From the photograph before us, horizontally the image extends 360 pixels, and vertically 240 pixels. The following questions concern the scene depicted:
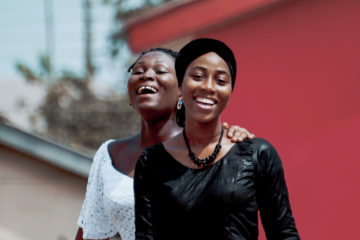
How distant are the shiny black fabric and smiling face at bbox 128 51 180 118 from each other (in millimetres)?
753

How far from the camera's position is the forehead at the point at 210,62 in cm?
204

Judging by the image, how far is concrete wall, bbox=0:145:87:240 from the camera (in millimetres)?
5867

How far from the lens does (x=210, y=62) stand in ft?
6.69

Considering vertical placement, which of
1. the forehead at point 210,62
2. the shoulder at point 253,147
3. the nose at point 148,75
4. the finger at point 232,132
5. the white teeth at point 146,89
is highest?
the nose at point 148,75

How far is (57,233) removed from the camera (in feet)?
19.4

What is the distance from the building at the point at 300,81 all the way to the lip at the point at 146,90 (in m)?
2.22

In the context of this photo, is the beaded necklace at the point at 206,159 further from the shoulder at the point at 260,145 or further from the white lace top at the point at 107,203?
the white lace top at the point at 107,203

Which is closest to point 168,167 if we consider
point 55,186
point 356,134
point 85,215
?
point 85,215

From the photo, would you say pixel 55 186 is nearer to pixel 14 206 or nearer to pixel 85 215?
pixel 14 206

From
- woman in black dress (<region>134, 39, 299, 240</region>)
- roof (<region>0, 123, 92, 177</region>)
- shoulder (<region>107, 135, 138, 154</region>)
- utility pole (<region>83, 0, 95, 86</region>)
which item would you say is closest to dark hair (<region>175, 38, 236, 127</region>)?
woman in black dress (<region>134, 39, 299, 240</region>)

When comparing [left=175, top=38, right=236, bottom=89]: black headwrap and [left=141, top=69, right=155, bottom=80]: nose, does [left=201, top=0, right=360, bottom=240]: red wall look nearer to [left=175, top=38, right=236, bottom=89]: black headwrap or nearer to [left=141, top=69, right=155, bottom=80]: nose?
[left=141, top=69, right=155, bottom=80]: nose

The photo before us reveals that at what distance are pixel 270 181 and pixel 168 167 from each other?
0.36m

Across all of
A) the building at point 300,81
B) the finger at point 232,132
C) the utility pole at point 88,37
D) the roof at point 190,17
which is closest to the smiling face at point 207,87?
the finger at point 232,132

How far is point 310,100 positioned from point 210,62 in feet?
9.32
